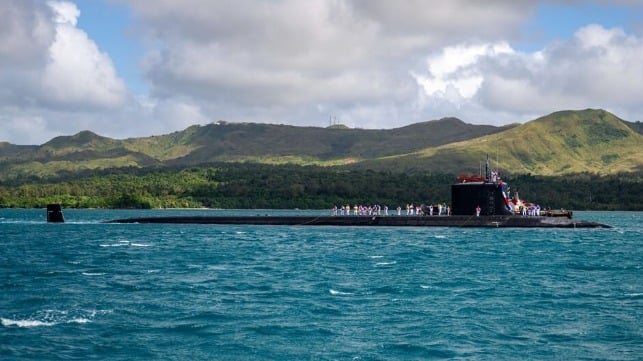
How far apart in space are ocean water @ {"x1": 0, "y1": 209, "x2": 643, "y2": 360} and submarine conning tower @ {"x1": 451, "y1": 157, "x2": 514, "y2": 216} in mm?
14009

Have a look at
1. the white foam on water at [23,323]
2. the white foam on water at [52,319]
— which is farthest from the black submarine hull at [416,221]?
the white foam on water at [23,323]

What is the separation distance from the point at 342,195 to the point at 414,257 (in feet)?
458

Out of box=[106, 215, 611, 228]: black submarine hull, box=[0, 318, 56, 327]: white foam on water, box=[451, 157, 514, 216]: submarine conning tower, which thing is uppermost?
box=[451, 157, 514, 216]: submarine conning tower

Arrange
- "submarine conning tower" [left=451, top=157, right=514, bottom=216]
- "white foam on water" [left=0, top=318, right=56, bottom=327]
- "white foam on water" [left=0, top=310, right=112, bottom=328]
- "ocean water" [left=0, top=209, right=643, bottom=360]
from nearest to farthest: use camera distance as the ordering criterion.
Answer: "ocean water" [left=0, top=209, right=643, bottom=360]
"white foam on water" [left=0, top=318, right=56, bottom=327]
"white foam on water" [left=0, top=310, right=112, bottom=328]
"submarine conning tower" [left=451, top=157, right=514, bottom=216]

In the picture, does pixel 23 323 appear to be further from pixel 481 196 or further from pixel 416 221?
pixel 416 221

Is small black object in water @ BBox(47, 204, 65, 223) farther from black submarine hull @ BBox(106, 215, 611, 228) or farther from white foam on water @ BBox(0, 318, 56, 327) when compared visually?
white foam on water @ BBox(0, 318, 56, 327)

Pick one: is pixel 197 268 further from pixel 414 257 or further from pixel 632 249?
pixel 632 249

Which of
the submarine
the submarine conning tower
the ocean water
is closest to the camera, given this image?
the ocean water

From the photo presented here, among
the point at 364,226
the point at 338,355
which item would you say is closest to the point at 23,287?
the point at 338,355

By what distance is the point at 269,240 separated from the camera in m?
65.0

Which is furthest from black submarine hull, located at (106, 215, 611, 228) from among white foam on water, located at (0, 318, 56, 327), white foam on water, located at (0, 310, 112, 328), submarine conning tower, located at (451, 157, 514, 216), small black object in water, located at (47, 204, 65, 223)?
white foam on water, located at (0, 318, 56, 327)

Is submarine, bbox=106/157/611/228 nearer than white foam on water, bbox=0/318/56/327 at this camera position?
No

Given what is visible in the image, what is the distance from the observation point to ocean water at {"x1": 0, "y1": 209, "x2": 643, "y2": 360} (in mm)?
23891

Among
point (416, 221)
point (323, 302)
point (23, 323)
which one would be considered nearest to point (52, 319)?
point (23, 323)
